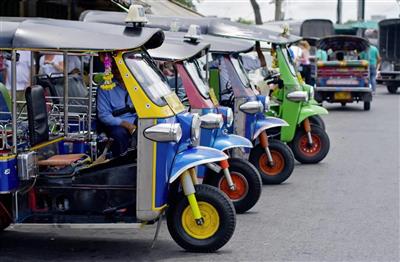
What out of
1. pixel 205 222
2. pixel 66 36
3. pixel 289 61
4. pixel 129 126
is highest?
pixel 66 36

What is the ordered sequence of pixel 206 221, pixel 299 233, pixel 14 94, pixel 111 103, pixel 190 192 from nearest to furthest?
1. pixel 14 94
2. pixel 190 192
3. pixel 206 221
4. pixel 111 103
5. pixel 299 233

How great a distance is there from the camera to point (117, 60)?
716cm

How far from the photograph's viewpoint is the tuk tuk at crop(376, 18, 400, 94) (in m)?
31.9

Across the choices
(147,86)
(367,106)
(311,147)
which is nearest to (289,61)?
(311,147)

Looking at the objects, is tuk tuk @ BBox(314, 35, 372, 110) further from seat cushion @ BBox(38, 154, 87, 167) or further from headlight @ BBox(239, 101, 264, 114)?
seat cushion @ BBox(38, 154, 87, 167)

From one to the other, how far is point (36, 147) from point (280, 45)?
6352mm

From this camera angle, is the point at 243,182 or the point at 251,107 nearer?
the point at 243,182

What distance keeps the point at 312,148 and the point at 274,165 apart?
211 cm

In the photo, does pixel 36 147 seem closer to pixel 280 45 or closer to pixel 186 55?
pixel 186 55

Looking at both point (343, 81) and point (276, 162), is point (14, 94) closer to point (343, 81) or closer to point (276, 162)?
point (276, 162)

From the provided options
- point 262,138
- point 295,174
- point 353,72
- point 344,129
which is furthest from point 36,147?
point 353,72

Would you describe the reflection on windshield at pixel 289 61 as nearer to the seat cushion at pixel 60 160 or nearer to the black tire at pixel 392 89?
the seat cushion at pixel 60 160

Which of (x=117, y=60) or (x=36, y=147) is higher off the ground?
(x=117, y=60)

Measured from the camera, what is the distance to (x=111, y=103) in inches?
305
